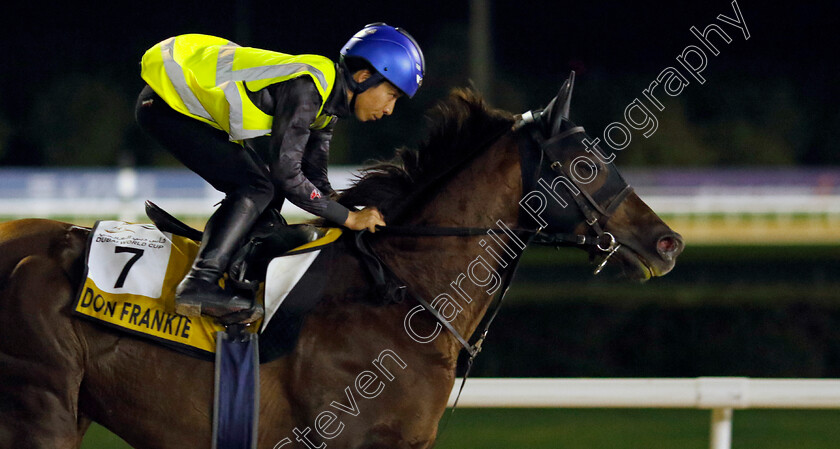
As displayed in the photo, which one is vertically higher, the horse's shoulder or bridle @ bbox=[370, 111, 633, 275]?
bridle @ bbox=[370, 111, 633, 275]

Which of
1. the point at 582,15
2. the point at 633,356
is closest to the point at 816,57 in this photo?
the point at 582,15

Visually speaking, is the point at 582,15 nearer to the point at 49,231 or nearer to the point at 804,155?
the point at 804,155

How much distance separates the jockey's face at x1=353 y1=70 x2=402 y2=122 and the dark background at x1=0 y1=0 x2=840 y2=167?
42.1 feet

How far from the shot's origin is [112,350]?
2.74 m

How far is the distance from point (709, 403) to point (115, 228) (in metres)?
2.26

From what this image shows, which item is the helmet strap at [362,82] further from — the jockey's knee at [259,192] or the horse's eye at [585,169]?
the horse's eye at [585,169]

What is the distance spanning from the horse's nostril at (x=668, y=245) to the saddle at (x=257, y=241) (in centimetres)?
102

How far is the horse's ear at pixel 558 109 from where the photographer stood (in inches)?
111

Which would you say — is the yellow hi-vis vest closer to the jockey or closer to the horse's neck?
the jockey

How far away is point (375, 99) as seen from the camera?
113 inches

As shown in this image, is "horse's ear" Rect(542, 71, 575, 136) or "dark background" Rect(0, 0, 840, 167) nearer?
"horse's ear" Rect(542, 71, 575, 136)

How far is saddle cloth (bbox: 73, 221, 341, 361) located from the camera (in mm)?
2721

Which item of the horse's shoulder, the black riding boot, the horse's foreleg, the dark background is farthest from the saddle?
the dark background

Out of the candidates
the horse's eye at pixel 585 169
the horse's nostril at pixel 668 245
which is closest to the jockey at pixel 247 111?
the horse's eye at pixel 585 169
